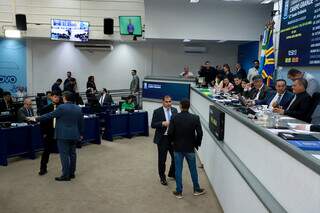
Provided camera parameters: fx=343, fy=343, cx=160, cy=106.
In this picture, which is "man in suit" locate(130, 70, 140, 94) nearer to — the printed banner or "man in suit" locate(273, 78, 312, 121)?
the printed banner

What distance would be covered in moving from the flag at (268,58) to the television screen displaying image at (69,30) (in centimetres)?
785

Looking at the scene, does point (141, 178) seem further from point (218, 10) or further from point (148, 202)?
point (218, 10)

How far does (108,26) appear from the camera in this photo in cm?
1456

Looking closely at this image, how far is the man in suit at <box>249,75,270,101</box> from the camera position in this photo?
7.11 meters

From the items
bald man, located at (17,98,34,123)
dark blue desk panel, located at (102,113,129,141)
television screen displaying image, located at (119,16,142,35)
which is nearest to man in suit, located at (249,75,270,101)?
dark blue desk panel, located at (102,113,129,141)

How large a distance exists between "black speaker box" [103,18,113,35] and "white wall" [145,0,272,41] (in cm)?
227

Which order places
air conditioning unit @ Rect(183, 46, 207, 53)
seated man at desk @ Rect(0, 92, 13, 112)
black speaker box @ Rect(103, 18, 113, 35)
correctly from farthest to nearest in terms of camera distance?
air conditioning unit @ Rect(183, 46, 207, 53) < black speaker box @ Rect(103, 18, 113, 35) < seated man at desk @ Rect(0, 92, 13, 112)

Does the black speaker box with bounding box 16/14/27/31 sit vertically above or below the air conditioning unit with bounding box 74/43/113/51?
above

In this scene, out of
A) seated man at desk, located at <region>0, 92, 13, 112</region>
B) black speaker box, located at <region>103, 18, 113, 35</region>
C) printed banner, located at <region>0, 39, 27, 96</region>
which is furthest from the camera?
printed banner, located at <region>0, 39, 27, 96</region>

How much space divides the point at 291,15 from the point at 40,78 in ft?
38.1

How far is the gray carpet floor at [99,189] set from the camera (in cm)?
518

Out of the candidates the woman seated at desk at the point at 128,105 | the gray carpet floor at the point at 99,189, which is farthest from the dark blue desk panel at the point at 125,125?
the gray carpet floor at the point at 99,189

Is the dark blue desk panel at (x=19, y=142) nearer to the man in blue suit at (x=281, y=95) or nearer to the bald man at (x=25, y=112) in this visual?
the bald man at (x=25, y=112)

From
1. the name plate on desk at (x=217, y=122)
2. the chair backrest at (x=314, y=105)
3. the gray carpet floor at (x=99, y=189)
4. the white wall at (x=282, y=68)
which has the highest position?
the white wall at (x=282, y=68)
